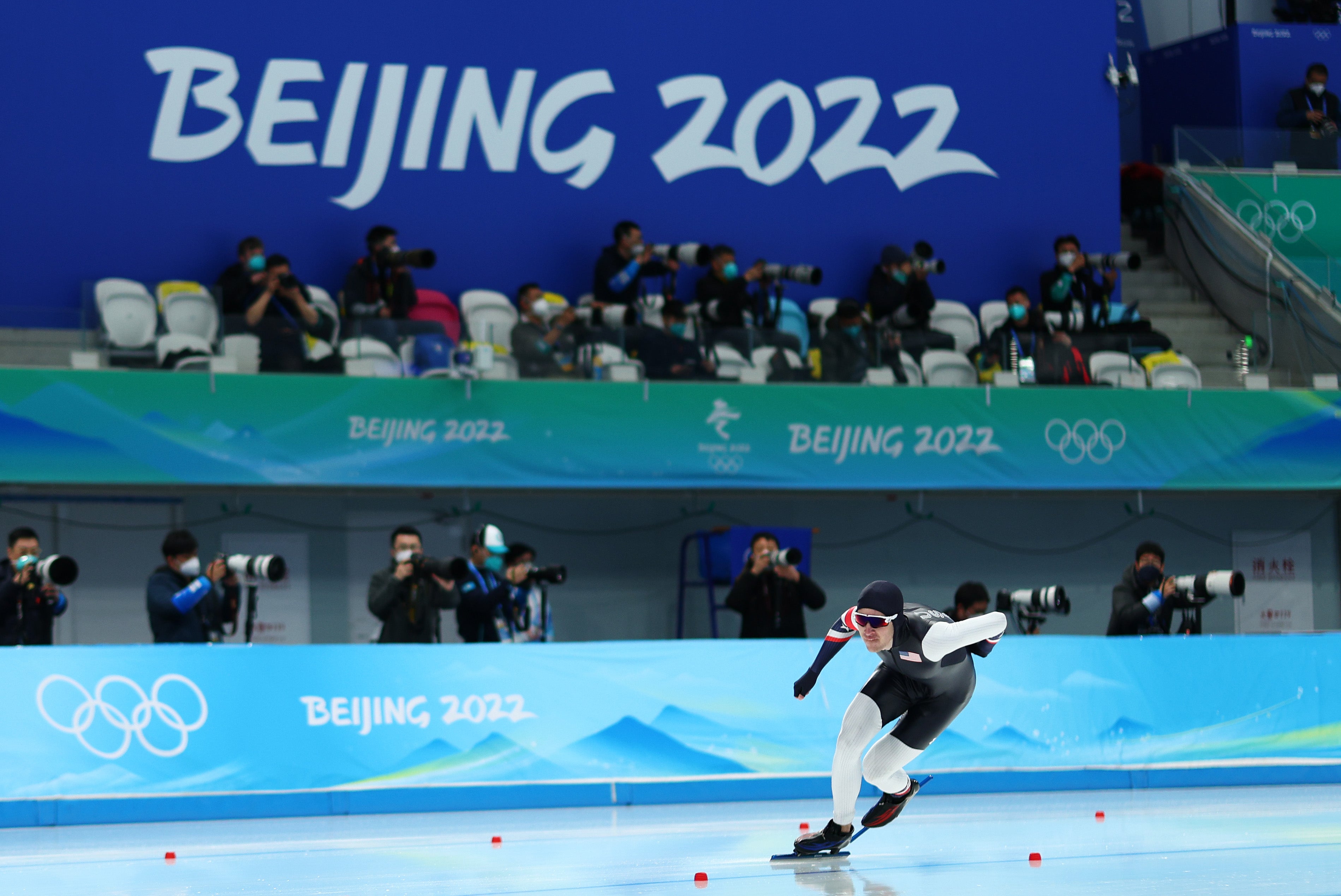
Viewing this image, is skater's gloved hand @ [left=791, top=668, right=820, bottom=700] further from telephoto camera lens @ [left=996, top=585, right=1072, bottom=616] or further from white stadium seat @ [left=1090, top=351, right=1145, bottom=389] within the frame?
white stadium seat @ [left=1090, top=351, right=1145, bottom=389]

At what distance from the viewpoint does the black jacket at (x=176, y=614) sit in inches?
368

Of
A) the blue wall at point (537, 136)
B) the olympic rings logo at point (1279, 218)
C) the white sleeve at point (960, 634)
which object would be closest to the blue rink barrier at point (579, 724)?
the white sleeve at point (960, 634)

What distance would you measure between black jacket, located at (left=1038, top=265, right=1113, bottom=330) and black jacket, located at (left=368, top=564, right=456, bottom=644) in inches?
319

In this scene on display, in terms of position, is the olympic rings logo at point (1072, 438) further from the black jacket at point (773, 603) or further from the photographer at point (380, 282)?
the photographer at point (380, 282)

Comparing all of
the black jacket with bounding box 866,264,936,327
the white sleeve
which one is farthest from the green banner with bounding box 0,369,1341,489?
the white sleeve

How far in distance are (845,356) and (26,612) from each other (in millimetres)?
7482

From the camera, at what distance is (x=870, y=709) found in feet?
23.9

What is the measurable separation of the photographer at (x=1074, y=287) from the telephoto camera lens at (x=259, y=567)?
900 centimetres

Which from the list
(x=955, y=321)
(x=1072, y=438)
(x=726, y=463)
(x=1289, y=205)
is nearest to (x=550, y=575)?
(x=726, y=463)

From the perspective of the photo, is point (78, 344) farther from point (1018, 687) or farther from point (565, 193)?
point (1018, 687)

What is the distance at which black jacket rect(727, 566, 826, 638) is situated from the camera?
10867 mm

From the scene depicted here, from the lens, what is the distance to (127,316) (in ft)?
41.8

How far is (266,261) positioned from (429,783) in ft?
19.7

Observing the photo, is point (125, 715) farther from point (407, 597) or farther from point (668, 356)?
point (668, 356)
